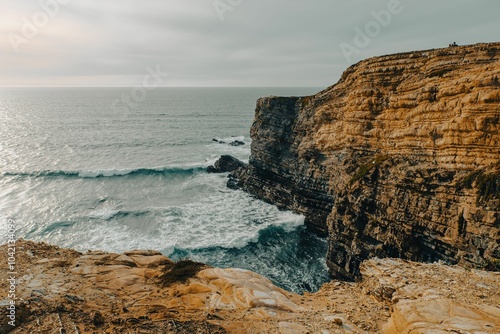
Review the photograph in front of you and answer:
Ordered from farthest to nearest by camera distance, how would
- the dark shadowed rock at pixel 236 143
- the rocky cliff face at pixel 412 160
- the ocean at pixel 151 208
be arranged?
the dark shadowed rock at pixel 236 143 < the ocean at pixel 151 208 < the rocky cliff face at pixel 412 160

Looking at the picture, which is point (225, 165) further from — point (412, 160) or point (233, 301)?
point (233, 301)

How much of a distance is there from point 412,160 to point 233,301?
16351 millimetres

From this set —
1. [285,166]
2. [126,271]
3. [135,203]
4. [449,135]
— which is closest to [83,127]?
[135,203]

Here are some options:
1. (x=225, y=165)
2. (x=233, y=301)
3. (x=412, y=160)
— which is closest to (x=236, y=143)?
(x=225, y=165)

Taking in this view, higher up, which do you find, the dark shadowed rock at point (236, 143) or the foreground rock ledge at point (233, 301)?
the dark shadowed rock at point (236, 143)

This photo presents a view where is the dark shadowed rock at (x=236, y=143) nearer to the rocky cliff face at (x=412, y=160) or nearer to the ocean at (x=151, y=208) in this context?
the ocean at (x=151, y=208)

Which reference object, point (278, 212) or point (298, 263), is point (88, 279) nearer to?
point (298, 263)

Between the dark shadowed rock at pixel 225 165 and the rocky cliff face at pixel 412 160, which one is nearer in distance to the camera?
the rocky cliff face at pixel 412 160

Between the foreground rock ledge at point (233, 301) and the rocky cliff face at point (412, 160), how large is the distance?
6.69 meters

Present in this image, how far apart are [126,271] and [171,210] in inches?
953

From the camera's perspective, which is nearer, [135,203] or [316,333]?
[316,333]

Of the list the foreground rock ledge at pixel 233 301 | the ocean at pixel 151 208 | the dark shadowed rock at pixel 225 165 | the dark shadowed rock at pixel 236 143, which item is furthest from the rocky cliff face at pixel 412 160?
the dark shadowed rock at pixel 236 143

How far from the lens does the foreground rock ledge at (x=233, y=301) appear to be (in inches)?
344

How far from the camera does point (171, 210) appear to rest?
3731cm
